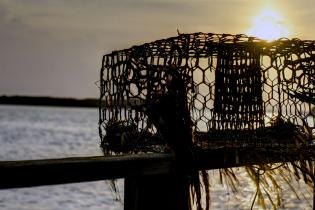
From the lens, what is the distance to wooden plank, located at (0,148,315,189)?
2896mm

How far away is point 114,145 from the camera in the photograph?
480cm

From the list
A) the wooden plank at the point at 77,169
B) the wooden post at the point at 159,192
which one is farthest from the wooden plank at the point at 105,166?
the wooden post at the point at 159,192

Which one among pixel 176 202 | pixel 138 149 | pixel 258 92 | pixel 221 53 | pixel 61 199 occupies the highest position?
pixel 221 53

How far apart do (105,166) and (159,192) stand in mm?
599

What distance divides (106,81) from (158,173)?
1.78 m

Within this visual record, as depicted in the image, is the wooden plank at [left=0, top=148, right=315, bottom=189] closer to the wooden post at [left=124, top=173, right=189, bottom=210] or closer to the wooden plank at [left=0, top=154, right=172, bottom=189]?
the wooden plank at [left=0, top=154, right=172, bottom=189]

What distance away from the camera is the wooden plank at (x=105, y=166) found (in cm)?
290

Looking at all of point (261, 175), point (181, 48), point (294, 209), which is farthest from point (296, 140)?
point (294, 209)

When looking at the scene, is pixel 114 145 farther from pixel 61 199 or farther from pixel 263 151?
pixel 61 199

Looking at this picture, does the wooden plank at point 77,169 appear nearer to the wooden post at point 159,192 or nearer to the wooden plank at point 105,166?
the wooden plank at point 105,166

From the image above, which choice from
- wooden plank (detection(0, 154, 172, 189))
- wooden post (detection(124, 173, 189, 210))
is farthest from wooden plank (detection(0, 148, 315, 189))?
wooden post (detection(124, 173, 189, 210))

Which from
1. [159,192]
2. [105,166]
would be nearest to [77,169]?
[105,166]

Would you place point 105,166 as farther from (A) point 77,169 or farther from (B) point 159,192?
(B) point 159,192

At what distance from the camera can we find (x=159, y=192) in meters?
3.67
